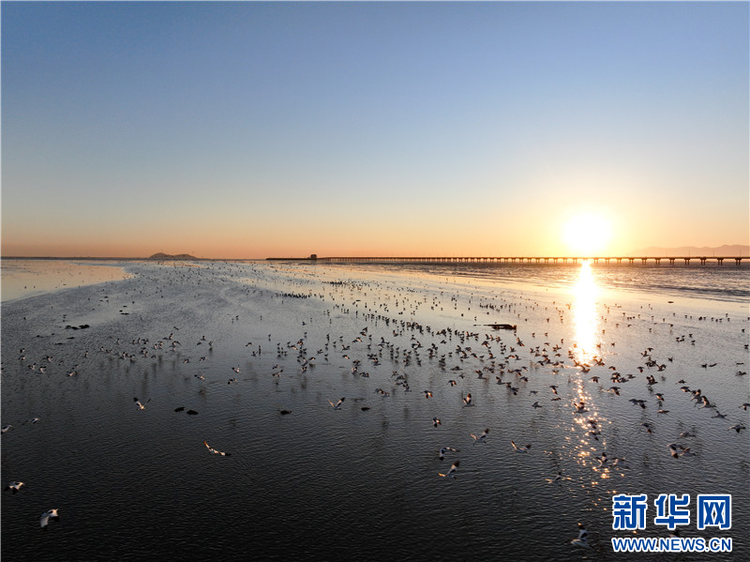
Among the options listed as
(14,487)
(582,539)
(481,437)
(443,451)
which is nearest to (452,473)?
(443,451)

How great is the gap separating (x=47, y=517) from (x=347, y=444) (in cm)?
734

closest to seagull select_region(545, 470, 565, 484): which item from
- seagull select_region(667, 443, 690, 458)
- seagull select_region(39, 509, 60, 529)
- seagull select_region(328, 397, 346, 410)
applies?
seagull select_region(667, 443, 690, 458)

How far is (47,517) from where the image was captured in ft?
30.3

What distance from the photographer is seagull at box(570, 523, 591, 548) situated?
347 inches

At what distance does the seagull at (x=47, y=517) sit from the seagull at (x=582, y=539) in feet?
36.8

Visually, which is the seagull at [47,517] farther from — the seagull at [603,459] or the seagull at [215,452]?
the seagull at [603,459]

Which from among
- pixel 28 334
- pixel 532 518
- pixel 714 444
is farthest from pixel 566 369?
pixel 28 334

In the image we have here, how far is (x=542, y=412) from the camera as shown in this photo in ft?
51.0

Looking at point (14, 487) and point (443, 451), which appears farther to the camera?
point (443, 451)

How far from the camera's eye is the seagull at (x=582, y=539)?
880 cm

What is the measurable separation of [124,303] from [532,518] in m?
46.8

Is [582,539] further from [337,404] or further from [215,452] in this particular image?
[215,452]

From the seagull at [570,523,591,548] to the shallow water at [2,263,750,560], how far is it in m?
0.15

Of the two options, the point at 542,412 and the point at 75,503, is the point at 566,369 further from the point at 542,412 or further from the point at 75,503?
the point at 75,503
